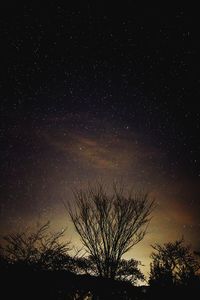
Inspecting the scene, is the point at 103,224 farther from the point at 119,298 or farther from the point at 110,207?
the point at 119,298

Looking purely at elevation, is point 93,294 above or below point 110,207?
below

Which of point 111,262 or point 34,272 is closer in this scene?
point 34,272

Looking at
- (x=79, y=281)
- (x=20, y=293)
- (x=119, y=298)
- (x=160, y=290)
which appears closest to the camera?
(x=20, y=293)

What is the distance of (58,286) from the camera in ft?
42.7

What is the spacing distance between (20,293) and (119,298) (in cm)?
714

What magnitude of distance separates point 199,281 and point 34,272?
24.7ft

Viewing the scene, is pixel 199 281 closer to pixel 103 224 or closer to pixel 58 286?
pixel 103 224

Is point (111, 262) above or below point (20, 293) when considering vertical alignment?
above

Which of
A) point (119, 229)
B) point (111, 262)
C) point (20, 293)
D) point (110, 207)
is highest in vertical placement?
point (110, 207)

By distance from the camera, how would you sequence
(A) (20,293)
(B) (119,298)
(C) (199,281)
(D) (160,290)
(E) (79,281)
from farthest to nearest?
(B) (119,298), (E) (79,281), (D) (160,290), (C) (199,281), (A) (20,293)

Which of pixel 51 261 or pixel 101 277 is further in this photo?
pixel 101 277

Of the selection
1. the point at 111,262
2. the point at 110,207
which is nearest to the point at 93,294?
the point at 111,262

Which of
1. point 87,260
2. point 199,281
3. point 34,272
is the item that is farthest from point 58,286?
point 87,260

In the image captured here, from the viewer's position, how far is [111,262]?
1487cm
